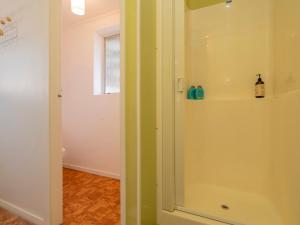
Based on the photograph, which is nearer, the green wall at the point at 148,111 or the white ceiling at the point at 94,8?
the green wall at the point at 148,111

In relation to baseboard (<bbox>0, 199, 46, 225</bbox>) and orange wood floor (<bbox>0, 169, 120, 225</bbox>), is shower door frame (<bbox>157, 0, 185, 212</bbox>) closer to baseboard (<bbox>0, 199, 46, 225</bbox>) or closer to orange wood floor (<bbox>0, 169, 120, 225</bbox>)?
orange wood floor (<bbox>0, 169, 120, 225</bbox>)

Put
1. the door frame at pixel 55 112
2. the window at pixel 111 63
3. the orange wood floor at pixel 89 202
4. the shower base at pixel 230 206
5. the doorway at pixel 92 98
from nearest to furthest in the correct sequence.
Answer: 1. the shower base at pixel 230 206
2. the door frame at pixel 55 112
3. the orange wood floor at pixel 89 202
4. the doorway at pixel 92 98
5. the window at pixel 111 63

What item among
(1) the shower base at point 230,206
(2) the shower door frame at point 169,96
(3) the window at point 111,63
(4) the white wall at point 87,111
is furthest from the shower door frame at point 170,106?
(3) the window at point 111,63

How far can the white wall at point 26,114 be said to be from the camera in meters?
1.39

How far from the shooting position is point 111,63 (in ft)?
8.99

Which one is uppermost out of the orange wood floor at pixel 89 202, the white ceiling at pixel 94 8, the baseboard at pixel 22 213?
the white ceiling at pixel 94 8

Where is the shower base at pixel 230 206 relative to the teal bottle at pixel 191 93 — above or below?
below

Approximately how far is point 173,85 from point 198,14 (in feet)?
3.68

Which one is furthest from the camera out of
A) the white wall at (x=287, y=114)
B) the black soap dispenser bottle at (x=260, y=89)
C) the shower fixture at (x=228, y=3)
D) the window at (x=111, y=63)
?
the window at (x=111, y=63)

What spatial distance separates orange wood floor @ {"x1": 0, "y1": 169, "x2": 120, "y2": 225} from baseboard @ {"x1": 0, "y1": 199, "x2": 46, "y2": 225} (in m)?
0.03

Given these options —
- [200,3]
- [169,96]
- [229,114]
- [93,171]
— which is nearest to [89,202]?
[93,171]

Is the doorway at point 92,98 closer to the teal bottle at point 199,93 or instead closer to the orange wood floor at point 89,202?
the orange wood floor at point 89,202

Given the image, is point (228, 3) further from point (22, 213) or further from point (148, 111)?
point (22, 213)

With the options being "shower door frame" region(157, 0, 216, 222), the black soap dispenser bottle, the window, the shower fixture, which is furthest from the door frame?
the black soap dispenser bottle
